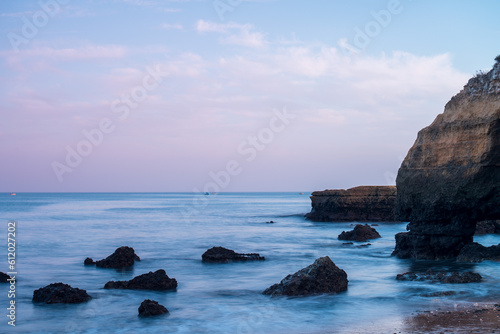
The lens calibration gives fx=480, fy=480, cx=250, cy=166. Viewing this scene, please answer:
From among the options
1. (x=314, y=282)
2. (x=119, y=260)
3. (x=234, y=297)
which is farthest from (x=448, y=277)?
(x=119, y=260)

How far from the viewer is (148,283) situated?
13.3 m

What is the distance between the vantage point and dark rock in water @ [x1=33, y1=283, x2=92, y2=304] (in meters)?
11.7

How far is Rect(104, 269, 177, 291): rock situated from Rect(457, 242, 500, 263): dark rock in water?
976cm

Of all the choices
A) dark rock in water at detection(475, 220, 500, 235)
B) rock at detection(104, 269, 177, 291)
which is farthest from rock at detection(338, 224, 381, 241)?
rock at detection(104, 269, 177, 291)

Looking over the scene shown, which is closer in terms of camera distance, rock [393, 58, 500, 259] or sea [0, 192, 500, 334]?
sea [0, 192, 500, 334]

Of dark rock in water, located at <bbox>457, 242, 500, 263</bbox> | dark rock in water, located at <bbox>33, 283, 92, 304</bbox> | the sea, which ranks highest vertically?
dark rock in water, located at <bbox>457, 242, 500, 263</bbox>

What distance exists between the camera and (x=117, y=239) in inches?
1185

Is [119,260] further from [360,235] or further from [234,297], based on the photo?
[360,235]

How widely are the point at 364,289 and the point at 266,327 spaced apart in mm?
4598

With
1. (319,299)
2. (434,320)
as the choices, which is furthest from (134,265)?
(434,320)

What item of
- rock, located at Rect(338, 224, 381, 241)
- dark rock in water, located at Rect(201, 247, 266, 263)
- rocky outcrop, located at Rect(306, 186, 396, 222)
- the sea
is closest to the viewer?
the sea

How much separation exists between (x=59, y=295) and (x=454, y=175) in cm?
1257

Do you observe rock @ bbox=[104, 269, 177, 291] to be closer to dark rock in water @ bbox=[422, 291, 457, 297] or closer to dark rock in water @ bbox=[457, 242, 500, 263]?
dark rock in water @ bbox=[422, 291, 457, 297]

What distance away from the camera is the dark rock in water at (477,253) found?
1578 cm
